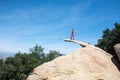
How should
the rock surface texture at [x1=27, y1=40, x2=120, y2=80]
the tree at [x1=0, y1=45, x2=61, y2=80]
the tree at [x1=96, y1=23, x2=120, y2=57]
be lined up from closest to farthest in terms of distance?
the rock surface texture at [x1=27, y1=40, x2=120, y2=80] < the tree at [x1=96, y1=23, x2=120, y2=57] < the tree at [x1=0, y1=45, x2=61, y2=80]

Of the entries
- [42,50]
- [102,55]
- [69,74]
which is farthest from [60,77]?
[42,50]

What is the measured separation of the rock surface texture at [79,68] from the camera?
20680mm

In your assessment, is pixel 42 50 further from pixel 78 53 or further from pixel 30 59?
pixel 78 53

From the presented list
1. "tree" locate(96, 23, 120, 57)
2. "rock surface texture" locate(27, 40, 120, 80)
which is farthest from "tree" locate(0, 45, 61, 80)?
"rock surface texture" locate(27, 40, 120, 80)

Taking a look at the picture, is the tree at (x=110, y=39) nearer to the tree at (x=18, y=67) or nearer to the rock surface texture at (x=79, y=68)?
the rock surface texture at (x=79, y=68)

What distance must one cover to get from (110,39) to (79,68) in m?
24.6

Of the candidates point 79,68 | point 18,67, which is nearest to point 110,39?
point 79,68

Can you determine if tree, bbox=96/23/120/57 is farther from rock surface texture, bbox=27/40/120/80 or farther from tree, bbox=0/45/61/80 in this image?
tree, bbox=0/45/61/80

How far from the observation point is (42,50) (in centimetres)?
7488

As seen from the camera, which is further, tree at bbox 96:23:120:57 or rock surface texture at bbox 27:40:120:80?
tree at bbox 96:23:120:57

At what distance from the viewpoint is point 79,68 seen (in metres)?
21.5

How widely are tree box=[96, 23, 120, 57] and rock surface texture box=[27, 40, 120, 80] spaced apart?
55.0ft

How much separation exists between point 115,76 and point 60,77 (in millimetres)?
5689

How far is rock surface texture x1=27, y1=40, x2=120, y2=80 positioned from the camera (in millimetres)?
20680
